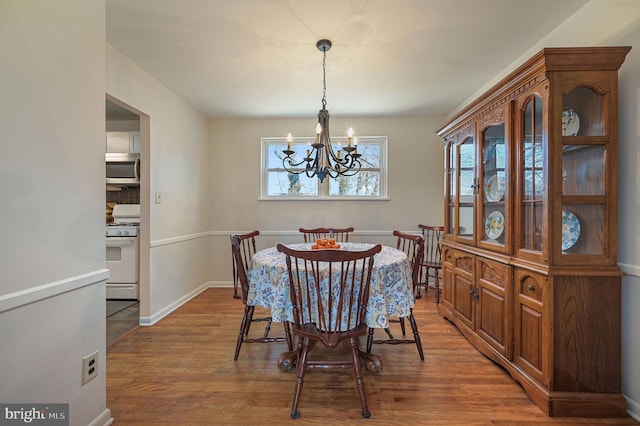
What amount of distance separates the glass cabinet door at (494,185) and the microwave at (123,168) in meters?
3.98

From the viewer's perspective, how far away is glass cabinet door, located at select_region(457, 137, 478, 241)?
2.47 m

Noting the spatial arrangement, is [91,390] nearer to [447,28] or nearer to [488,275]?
[488,275]

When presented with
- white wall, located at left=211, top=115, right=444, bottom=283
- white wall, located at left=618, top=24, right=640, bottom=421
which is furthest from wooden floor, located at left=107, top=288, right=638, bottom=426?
white wall, located at left=211, top=115, right=444, bottom=283

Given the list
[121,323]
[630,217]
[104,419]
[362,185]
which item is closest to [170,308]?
[121,323]

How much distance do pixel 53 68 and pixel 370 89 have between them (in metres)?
2.66

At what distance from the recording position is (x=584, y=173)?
1.69 meters

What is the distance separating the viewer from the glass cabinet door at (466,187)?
2.47 meters

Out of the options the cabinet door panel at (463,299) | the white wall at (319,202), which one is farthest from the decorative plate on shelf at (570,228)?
the white wall at (319,202)

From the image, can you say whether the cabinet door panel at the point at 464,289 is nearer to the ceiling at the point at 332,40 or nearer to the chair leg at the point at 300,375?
the chair leg at the point at 300,375

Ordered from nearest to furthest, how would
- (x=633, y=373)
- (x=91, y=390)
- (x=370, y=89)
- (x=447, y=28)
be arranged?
1. (x=91, y=390)
2. (x=633, y=373)
3. (x=447, y=28)
4. (x=370, y=89)

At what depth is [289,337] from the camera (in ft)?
7.42

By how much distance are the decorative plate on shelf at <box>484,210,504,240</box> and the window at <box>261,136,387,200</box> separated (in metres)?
1.98

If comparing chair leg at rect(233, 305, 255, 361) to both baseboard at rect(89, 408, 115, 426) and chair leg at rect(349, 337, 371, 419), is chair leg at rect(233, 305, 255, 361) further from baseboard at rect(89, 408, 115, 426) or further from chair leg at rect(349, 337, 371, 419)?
chair leg at rect(349, 337, 371, 419)

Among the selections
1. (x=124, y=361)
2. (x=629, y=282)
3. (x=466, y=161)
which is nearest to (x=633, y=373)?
(x=629, y=282)
